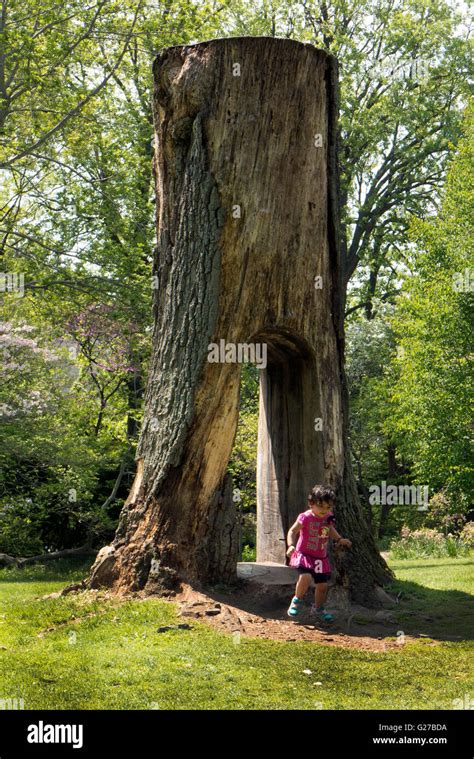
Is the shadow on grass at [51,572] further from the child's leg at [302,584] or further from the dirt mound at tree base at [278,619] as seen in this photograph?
the child's leg at [302,584]

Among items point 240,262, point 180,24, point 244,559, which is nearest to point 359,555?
point 240,262

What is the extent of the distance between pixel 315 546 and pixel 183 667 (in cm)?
244

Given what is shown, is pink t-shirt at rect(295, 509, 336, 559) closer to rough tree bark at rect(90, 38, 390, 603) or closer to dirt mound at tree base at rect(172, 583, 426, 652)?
dirt mound at tree base at rect(172, 583, 426, 652)

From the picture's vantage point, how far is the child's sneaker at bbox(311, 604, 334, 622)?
8562mm

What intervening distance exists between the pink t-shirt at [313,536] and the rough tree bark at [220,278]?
0.94 metres

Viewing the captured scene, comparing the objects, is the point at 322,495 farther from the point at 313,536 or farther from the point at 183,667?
the point at 183,667

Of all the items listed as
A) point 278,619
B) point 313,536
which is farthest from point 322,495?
point 278,619

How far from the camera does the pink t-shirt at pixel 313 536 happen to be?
28.3 ft

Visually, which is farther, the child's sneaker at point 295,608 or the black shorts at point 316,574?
the black shorts at point 316,574

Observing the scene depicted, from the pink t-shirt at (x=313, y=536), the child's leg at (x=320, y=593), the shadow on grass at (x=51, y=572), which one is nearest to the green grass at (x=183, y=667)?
the child's leg at (x=320, y=593)

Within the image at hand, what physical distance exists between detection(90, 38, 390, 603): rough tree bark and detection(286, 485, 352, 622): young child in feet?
2.43

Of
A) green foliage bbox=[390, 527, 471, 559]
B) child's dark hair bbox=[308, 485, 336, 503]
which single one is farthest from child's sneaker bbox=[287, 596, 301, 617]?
green foliage bbox=[390, 527, 471, 559]

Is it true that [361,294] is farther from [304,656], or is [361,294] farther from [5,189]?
[304,656]
